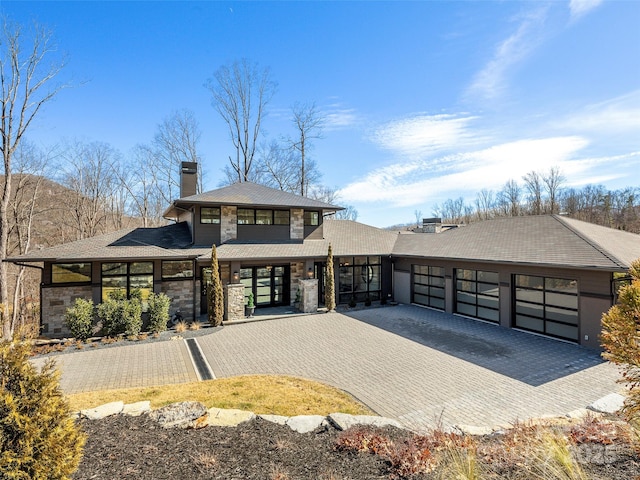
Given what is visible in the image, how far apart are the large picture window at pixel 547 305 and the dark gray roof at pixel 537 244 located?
972mm

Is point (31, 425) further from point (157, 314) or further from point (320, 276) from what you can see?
point (320, 276)

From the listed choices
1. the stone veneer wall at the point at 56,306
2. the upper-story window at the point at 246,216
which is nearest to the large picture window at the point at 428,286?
the upper-story window at the point at 246,216

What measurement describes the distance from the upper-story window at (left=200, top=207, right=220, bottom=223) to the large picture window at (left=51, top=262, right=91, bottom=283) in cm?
511

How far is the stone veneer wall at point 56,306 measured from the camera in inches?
458

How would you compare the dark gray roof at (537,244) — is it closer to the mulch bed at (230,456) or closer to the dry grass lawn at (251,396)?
the mulch bed at (230,456)

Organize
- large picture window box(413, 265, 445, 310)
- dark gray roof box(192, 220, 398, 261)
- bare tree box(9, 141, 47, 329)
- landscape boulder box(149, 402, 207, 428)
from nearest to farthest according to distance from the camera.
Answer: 1. landscape boulder box(149, 402, 207, 428)
2. dark gray roof box(192, 220, 398, 261)
3. large picture window box(413, 265, 445, 310)
4. bare tree box(9, 141, 47, 329)

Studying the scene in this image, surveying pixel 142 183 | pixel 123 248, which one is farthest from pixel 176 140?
pixel 123 248

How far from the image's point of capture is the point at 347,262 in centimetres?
1777

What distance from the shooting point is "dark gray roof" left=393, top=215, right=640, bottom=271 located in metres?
10.6

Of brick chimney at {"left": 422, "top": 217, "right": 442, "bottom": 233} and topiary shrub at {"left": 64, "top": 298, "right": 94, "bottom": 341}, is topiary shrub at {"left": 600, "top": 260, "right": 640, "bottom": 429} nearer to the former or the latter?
topiary shrub at {"left": 64, "top": 298, "right": 94, "bottom": 341}

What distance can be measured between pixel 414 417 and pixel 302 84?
1762cm

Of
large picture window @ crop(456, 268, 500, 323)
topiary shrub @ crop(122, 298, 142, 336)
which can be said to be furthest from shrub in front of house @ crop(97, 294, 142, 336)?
large picture window @ crop(456, 268, 500, 323)

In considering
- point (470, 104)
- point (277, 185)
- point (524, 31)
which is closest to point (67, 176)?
point (277, 185)

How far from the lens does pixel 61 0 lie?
1142cm
